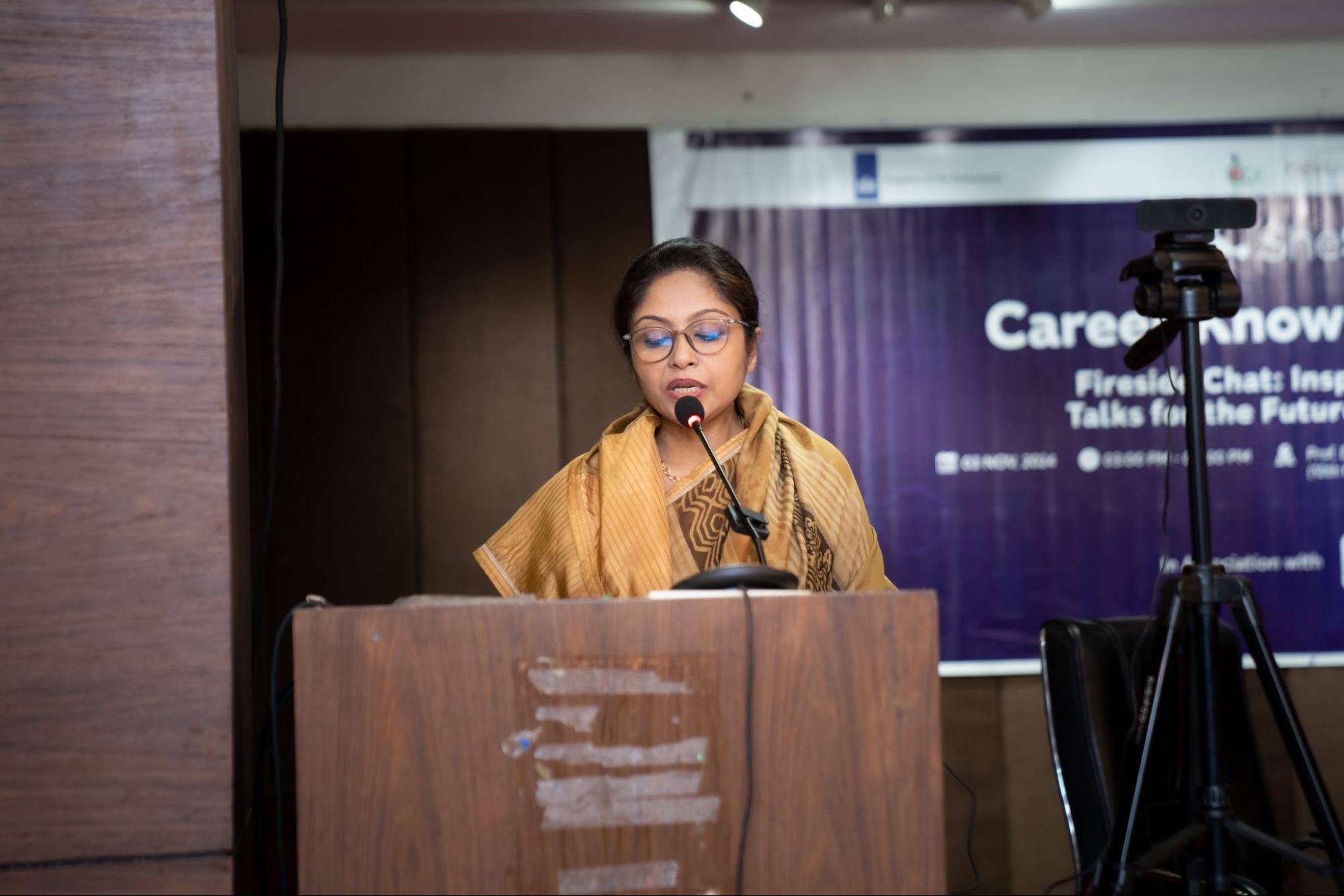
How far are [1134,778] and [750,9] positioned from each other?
244cm

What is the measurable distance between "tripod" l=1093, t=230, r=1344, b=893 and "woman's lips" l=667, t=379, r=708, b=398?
72 cm

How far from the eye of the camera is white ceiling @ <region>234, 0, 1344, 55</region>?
3604mm

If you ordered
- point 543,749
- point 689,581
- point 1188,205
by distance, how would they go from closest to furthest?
point 543,749 → point 689,581 → point 1188,205

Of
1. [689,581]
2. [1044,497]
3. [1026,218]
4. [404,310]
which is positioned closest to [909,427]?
[1044,497]

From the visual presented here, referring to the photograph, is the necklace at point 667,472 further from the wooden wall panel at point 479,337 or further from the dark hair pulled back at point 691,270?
the wooden wall panel at point 479,337

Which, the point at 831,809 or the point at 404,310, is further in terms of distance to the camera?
the point at 404,310

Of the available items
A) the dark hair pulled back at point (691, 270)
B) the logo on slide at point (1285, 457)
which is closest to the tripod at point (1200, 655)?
the dark hair pulled back at point (691, 270)

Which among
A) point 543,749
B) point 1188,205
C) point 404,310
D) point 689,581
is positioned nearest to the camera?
point 543,749

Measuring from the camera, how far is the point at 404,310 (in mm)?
3869

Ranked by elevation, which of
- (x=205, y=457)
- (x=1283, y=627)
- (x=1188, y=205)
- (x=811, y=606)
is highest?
(x=1188, y=205)

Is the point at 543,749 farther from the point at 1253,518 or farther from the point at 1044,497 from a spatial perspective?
the point at 1253,518

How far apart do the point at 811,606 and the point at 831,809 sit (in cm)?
18

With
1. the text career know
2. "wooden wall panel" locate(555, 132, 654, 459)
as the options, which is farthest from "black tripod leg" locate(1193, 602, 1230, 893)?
"wooden wall panel" locate(555, 132, 654, 459)

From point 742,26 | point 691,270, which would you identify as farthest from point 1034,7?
point 691,270
